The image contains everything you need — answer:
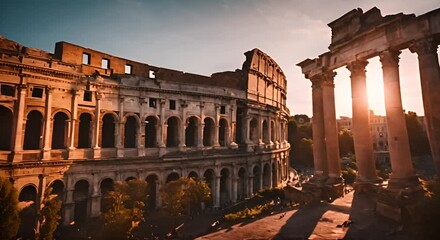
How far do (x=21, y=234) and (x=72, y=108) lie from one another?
9344mm

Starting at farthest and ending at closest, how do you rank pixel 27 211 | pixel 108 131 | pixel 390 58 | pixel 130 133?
pixel 130 133, pixel 108 131, pixel 27 211, pixel 390 58

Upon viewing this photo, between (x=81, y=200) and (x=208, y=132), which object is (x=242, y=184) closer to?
(x=208, y=132)

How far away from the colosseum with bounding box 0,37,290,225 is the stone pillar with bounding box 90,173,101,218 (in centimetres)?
8

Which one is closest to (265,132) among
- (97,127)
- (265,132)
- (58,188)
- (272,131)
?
(265,132)

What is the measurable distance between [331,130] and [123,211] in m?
13.4

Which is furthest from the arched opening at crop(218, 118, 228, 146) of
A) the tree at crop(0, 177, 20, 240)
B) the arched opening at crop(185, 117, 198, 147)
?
the tree at crop(0, 177, 20, 240)

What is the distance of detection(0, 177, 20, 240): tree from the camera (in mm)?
11836

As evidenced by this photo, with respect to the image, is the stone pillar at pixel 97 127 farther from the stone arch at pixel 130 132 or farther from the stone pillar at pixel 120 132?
the stone arch at pixel 130 132

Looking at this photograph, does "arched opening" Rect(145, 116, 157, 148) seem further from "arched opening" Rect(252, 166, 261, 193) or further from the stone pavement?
the stone pavement

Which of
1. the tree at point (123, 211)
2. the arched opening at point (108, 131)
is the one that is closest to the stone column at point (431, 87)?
the tree at point (123, 211)

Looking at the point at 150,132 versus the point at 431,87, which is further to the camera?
the point at 150,132

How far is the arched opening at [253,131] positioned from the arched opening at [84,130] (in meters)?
18.5

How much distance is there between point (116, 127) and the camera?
866 inches

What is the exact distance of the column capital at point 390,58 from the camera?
12.3 metres
